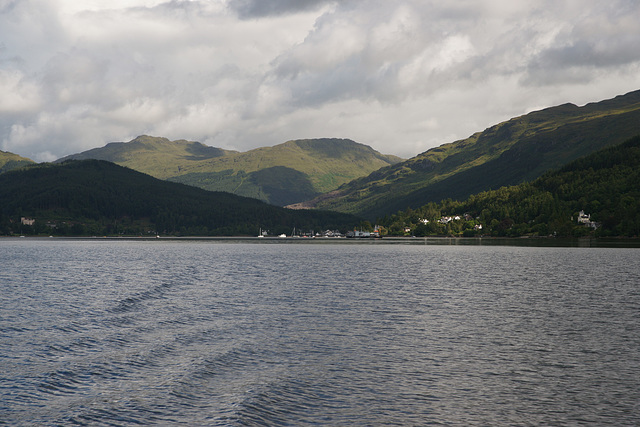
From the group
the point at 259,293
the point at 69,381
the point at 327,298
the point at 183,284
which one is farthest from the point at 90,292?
the point at 69,381

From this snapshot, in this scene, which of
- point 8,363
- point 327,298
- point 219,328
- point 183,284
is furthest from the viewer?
point 183,284

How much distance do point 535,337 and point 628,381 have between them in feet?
46.0

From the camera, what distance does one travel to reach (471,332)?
158ft

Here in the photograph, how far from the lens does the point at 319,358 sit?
38.2m

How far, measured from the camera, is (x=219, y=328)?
50.2 metres

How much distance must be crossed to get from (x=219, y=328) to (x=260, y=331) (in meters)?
4.34

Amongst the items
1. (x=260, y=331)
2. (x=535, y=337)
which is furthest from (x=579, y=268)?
(x=260, y=331)

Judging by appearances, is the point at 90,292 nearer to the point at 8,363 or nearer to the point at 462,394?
the point at 8,363

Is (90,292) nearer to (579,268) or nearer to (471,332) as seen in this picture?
(471,332)

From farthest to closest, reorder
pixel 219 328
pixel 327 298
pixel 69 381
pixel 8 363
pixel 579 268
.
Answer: pixel 579 268 < pixel 327 298 < pixel 219 328 < pixel 8 363 < pixel 69 381

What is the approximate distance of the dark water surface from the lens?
26844mm

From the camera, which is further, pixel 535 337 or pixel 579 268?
pixel 579 268

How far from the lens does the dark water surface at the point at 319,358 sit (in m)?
26.8

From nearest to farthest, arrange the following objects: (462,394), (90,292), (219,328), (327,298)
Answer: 1. (462,394)
2. (219,328)
3. (327,298)
4. (90,292)
